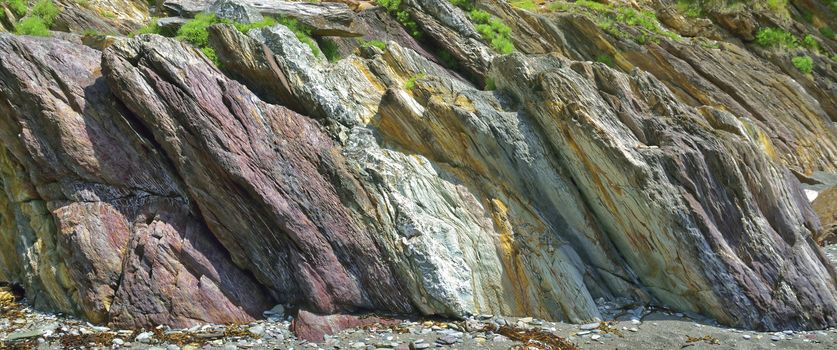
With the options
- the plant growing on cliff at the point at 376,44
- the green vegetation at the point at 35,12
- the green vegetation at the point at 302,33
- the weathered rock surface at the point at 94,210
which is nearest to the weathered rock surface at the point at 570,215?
the green vegetation at the point at 302,33

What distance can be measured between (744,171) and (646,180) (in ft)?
10.8

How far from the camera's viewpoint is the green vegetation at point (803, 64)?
2973 centimetres

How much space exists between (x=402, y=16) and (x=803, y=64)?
2228 cm

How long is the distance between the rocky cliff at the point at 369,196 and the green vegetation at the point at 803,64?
17.5m

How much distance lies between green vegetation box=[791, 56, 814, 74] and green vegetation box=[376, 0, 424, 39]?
2136cm

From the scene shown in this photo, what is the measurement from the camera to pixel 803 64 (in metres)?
29.8

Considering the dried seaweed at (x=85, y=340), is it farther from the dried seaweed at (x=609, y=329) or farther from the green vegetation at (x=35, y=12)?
the green vegetation at (x=35, y=12)

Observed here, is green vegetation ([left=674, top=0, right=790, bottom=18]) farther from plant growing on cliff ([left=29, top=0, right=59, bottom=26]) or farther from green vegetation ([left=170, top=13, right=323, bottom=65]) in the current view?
plant growing on cliff ([left=29, top=0, right=59, bottom=26])

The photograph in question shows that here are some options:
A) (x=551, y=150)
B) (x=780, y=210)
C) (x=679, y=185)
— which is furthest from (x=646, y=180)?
(x=780, y=210)

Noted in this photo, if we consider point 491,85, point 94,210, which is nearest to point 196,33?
point 94,210

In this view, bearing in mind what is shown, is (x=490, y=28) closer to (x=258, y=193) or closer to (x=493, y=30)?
(x=493, y=30)

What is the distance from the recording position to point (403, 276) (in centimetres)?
1316

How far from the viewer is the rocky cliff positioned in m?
13.0

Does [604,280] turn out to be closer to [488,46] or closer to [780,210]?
[780,210]
